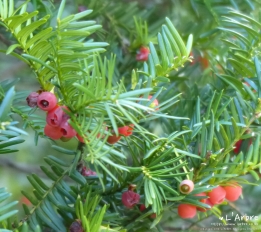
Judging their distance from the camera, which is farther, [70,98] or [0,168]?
[0,168]

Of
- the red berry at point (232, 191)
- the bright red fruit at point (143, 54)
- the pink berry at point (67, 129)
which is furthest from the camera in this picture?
the bright red fruit at point (143, 54)

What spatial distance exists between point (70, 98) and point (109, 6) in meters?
0.40

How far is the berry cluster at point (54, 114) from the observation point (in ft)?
1.23

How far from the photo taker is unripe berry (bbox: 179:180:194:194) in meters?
0.42

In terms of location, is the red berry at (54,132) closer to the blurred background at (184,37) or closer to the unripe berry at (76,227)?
the unripe berry at (76,227)

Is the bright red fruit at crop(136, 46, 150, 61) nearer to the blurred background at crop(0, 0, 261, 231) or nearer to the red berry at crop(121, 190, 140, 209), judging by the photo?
the blurred background at crop(0, 0, 261, 231)

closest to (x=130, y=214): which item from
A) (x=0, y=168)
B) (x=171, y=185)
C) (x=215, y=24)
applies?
(x=171, y=185)

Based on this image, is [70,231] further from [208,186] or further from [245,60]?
[245,60]

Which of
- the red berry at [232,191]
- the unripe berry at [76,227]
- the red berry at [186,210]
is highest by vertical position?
the unripe berry at [76,227]

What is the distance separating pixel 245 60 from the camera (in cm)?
49

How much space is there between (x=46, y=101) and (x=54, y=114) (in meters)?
0.01

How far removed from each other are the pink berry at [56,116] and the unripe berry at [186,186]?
0.14m

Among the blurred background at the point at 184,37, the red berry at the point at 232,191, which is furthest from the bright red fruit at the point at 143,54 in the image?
the red berry at the point at 232,191

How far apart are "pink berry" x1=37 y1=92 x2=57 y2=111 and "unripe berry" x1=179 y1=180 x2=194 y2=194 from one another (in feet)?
0.49
